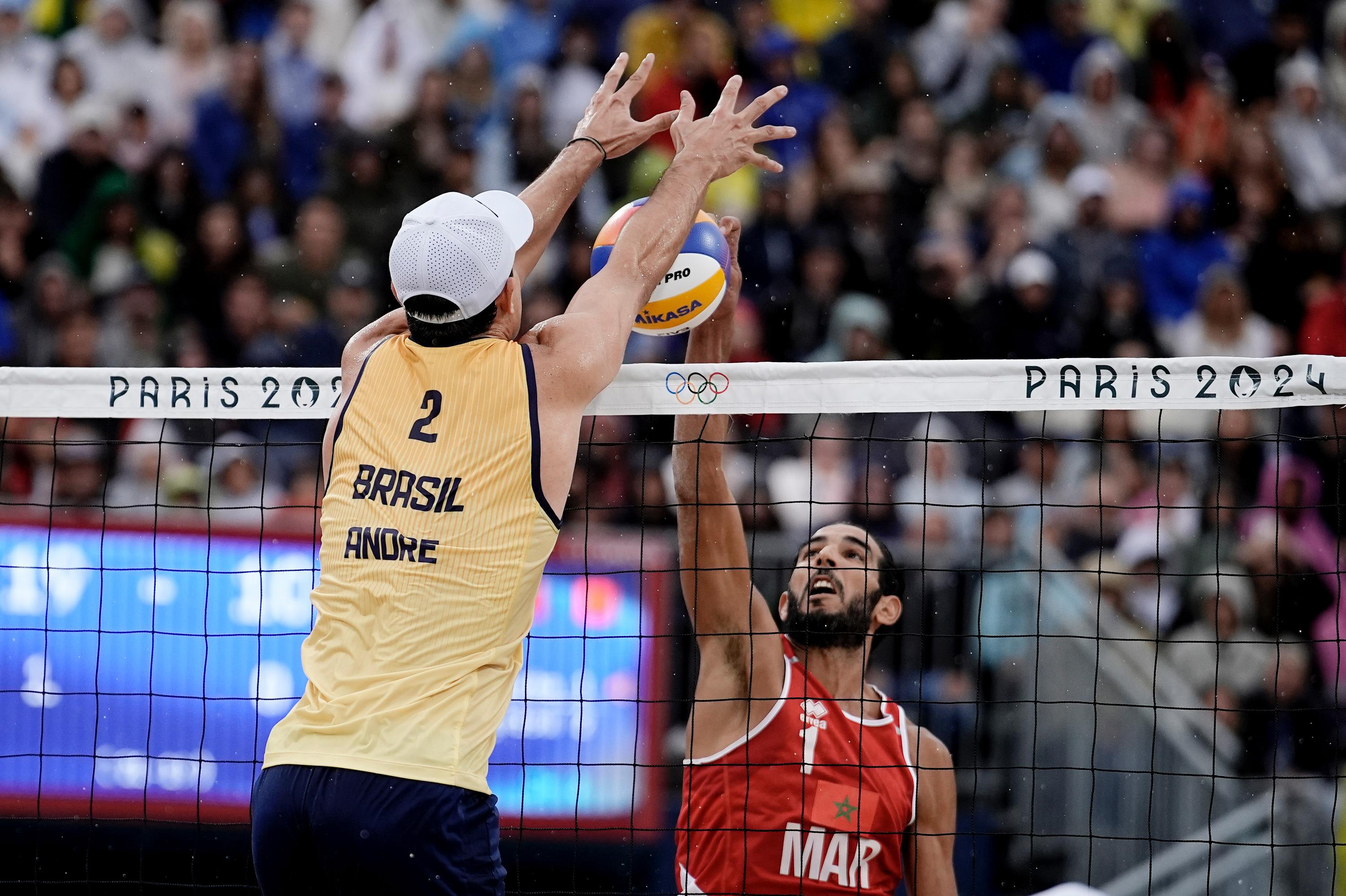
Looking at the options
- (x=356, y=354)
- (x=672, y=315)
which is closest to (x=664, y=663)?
(x=672, y=315)

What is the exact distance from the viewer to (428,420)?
3.48m

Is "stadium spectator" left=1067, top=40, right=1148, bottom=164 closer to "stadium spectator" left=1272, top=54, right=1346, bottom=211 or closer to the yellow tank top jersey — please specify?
"stadium spectator" left=1272, top=54, right=1346, bottom=211

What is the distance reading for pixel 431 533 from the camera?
337cm

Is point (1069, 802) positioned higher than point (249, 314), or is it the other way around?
point (249, 314)

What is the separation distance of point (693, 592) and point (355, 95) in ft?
26.0

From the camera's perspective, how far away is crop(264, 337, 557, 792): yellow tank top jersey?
325 cm

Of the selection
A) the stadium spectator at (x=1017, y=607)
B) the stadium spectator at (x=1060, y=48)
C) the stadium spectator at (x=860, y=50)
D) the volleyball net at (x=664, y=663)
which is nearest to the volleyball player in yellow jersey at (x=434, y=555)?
the volleyball net at (x=664, y=663)

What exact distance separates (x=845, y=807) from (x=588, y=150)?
204 cm

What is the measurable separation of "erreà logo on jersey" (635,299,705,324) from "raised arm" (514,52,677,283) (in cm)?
35

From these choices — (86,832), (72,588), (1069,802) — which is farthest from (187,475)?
(1069,802)

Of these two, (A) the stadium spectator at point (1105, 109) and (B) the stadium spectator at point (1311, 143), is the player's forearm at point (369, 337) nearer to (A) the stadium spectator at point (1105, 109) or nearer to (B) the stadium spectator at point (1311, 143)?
(A) the stadium spectator at point (1105, 109)

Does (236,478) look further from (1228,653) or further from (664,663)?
(1228,653)

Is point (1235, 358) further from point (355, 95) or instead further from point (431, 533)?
point (355, 95)

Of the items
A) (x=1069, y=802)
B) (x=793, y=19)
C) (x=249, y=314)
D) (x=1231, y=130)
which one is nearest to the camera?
(x=1069, y=802)
